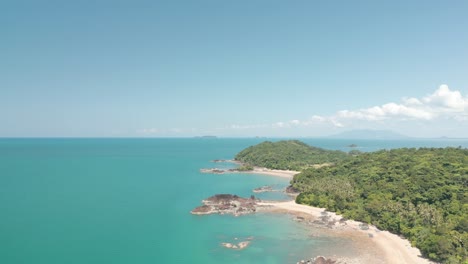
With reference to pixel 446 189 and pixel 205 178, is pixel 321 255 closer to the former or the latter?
pixel 446 189

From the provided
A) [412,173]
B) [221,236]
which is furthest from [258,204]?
[412,173]

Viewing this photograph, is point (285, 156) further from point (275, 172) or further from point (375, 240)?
point (375, 240)

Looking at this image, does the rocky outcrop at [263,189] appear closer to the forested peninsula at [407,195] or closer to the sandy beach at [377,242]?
the forested peninsula at [407,195]

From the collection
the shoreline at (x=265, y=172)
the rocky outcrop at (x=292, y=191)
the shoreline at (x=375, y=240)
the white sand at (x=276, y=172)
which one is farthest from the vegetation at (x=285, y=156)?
the shoreline at (x=375, y=240)

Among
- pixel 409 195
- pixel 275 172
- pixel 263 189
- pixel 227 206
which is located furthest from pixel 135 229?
pixel 275 172

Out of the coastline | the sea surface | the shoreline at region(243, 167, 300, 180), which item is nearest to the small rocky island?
the sea surface

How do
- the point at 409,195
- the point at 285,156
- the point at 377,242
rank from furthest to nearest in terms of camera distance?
the point at 285,156 < the point at 409,195 < the point at 377,242
